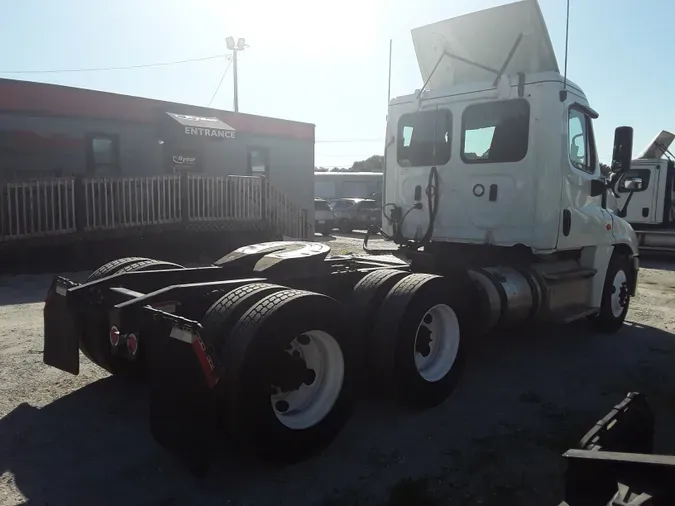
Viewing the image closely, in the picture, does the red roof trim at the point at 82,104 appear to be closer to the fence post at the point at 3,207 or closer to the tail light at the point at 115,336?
the fence post at the point at 3,207

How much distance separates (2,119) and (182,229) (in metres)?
5.24

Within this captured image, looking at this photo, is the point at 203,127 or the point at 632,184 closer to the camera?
the point at 632,184

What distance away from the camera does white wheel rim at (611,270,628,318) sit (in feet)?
24.1

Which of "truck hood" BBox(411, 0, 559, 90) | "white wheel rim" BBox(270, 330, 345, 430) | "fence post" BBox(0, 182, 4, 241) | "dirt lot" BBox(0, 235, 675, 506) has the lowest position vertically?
"dirt lot" BBox(0, 235, 675, 506)

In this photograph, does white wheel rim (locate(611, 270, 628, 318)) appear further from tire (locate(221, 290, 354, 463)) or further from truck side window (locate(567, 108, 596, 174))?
tire (locate(221, 290, 354, 463))

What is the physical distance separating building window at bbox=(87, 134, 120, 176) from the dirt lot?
10.9 m

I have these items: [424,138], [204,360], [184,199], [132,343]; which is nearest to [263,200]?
[184,199]

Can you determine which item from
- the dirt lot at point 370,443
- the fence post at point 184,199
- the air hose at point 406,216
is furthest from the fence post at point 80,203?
the air hose at point 406,216

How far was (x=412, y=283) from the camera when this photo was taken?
4641 mm

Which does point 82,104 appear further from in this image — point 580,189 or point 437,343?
point 437,343

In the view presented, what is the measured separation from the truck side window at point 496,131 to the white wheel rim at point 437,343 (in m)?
2.15

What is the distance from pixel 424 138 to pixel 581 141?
1.75m

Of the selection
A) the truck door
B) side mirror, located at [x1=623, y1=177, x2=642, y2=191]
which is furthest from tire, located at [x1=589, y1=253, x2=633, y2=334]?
side mirror, located at [x1=623, y1=177, x2=642, y2=191]

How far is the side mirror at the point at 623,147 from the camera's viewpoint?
21.0 ft
